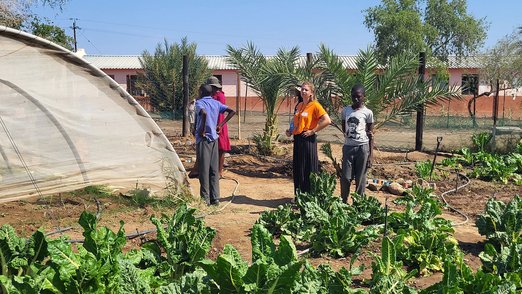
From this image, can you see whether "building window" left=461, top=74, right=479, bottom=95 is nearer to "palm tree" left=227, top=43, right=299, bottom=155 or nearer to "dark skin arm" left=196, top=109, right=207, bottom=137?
"palm tree" left=227, top=43, right=299, bottom=155

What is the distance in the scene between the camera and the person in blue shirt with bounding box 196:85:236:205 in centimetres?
774

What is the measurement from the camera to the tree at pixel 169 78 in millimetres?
28953

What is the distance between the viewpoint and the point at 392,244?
15.3 feet

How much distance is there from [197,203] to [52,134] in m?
2.07

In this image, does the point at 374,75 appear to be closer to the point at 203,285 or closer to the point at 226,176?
the point at 226,176

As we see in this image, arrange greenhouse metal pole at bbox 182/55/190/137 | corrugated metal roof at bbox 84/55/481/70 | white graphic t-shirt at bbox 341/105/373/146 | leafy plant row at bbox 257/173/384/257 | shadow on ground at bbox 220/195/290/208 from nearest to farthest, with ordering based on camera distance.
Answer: leafy plant row at bbox 257/173/384/257 → white graphic t-shirt at bbox 341/105/373/146 → shadow on ground at bbox 220/195/290/208 → greenhouse metal pole at bbox 182/55/190/137 → corrugated metal roof at bbox 84/55/481/70

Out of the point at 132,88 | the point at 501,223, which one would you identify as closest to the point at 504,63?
the point at 132,88

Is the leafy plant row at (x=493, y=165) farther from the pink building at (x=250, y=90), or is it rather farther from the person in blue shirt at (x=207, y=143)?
the pink building at (x=250, y=90)

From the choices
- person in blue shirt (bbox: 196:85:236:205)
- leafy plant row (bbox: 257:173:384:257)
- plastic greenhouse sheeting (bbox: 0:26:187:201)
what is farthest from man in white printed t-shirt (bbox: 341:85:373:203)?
plastic greenhouse sheeting (bbox: 0:26:187:201)

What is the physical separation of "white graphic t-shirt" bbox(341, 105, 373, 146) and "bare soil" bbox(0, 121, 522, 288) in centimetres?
151

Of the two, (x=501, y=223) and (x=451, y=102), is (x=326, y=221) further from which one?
(x=451, y=102)

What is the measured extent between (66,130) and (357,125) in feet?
12.3

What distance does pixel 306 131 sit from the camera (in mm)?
7641

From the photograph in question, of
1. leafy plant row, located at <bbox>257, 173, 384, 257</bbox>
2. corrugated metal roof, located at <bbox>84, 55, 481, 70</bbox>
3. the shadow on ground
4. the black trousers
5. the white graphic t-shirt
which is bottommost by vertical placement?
the shadow on ground
